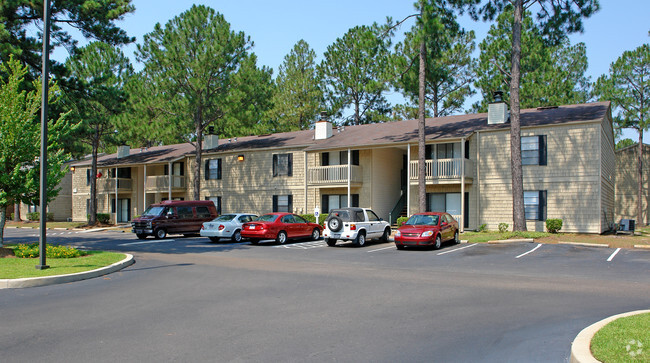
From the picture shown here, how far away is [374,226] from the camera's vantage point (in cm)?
2242

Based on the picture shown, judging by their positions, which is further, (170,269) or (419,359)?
(170,269)

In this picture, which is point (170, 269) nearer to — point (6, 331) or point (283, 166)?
point (6, 331)

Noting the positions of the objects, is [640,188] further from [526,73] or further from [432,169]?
[432,169]

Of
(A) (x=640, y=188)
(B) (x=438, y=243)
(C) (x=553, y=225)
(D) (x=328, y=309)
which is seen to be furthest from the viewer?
(A) (x=640, y=188)

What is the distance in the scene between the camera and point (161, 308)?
360 inches

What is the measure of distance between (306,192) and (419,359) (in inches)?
1014

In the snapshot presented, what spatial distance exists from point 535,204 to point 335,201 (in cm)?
1225

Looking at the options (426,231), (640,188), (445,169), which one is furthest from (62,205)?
(640,188)

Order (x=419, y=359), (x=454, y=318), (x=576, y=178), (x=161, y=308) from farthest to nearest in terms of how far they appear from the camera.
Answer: (x=576, y=178) → (x=161, y=308) → (x=454, y=318) → (x=419, y=359)

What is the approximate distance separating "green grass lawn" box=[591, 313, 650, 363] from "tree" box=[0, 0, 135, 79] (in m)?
21.8

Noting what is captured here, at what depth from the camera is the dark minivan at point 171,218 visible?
2630cm

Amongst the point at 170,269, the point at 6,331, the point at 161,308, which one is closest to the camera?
the point at 6,331

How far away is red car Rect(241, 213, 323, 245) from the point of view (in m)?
22.4

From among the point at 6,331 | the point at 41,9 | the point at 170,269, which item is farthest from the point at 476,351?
the point at 41,9
